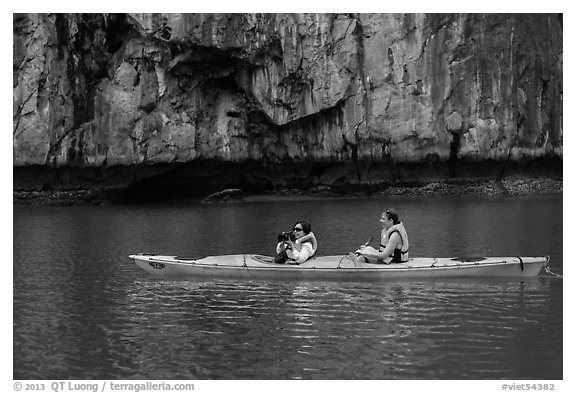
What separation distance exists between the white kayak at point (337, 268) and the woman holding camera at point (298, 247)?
191 mm

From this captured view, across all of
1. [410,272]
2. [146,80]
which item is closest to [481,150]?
[146,80]

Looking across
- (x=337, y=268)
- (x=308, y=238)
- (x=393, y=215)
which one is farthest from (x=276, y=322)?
(x=308, y=238)

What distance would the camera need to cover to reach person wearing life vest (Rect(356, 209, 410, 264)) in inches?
537

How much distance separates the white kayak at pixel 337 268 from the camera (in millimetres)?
13227

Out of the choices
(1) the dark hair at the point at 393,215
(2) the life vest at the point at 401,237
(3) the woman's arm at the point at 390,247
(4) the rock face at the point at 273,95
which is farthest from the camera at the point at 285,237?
(4) the rock face at the point at 273,95

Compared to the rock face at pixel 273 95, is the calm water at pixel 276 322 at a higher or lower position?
lower

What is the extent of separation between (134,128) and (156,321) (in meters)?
31.2

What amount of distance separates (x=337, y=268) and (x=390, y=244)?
4.26 feet

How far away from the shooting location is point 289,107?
4066cm

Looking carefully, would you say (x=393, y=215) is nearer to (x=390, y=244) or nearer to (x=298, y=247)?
(x=390, y=244)

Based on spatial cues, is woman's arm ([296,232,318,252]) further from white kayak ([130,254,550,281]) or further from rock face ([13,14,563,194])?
rock face ([13,14,563,194])

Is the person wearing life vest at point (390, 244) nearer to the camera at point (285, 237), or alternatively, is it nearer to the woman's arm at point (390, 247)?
the woman's arm at point (390, 247)

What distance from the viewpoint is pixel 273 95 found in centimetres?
4038

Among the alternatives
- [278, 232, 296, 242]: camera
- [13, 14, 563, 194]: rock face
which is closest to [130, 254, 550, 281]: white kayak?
[278, 232, 296, 242]: camera
